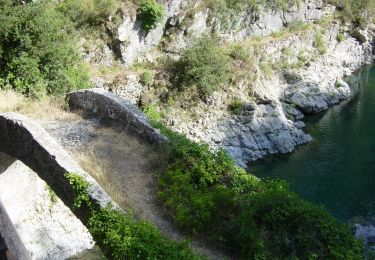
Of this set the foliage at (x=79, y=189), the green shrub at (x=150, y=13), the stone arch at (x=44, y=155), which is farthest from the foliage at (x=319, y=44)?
the foliage at (x=79, y=189)

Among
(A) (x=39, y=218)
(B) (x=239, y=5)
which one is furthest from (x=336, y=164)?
(A) (x=39, y=218)

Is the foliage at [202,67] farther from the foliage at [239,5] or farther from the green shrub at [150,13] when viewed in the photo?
the foliage at [239,5]

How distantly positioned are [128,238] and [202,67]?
17.2 m

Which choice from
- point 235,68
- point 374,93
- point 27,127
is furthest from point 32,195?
point 374,93

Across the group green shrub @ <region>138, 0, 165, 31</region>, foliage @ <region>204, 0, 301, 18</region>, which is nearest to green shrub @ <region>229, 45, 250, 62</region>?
foliage @ <region>204, 0, 301, 18</region>

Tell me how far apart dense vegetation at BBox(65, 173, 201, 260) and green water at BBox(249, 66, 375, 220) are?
11.7m

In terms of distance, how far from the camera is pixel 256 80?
86.8 ft

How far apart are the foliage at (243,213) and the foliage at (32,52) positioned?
29.0 feet

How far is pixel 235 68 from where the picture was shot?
26.0m

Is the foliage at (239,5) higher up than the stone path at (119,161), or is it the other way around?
the foliage at (239,5)

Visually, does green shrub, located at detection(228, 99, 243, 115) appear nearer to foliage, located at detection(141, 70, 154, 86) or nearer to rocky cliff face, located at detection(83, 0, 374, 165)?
rocky cliff face, located at detection(83, 0, 374, 165)

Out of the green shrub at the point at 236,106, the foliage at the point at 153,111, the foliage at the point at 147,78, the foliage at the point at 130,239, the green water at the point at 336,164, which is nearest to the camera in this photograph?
the foliage at the point at 130,239

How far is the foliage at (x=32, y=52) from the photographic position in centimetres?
1708

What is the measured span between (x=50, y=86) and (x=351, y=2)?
101 feet
